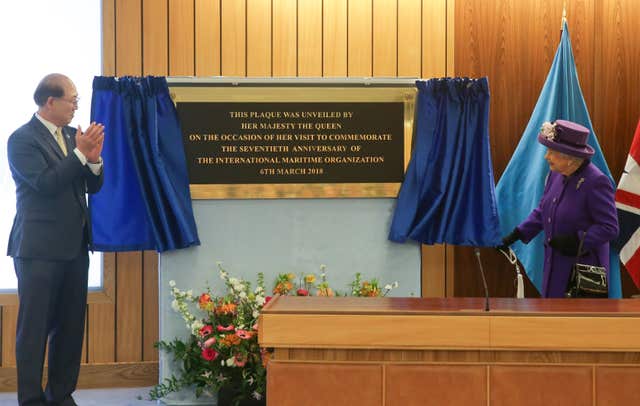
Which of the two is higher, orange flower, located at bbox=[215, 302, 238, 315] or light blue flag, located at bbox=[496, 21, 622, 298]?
light blue flag, located at bbox=[496, 21, 622, 298]

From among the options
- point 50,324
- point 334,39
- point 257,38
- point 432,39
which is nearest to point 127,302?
point 50,324

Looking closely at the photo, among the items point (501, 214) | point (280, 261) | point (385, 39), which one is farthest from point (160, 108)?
point (501, 214)

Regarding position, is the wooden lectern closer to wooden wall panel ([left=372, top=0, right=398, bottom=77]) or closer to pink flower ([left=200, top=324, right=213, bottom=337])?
pink flower ([left=200, top=324, right=213, bottom=337])

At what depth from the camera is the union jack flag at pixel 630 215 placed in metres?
4.88

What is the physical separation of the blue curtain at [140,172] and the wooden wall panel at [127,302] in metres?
0.80

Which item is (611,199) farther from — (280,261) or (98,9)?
(98,9)

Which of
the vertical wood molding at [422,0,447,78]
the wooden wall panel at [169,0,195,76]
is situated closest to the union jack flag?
the vertical wood molding at [422,0,447,78]

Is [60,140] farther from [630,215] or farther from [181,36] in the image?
[630,215]

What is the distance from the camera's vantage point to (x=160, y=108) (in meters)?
4.32

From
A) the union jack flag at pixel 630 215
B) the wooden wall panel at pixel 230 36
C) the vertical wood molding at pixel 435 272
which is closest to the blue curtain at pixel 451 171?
the vertical wood molding at pixel 435 272

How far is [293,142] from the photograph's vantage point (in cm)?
436

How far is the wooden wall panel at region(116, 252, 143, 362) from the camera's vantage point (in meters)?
5.15

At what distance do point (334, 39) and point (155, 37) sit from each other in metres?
1.18

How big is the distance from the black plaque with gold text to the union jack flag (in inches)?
60.2
